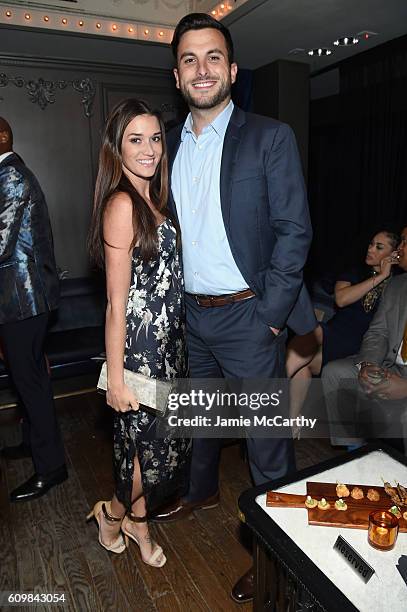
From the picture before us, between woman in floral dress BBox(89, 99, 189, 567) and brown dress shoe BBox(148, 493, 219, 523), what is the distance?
330 millimetres

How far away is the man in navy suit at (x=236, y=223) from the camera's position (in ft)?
5.91

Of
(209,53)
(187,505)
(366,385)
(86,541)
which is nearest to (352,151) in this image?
(366,385)

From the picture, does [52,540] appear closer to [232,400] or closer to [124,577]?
[124,577]

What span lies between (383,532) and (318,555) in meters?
0.19

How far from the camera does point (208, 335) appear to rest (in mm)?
1979

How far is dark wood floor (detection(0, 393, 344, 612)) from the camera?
1872 millimetres

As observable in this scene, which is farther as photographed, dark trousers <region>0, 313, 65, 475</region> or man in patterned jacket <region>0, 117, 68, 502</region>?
dark trousers <region>0, 313, 65, 475</region>

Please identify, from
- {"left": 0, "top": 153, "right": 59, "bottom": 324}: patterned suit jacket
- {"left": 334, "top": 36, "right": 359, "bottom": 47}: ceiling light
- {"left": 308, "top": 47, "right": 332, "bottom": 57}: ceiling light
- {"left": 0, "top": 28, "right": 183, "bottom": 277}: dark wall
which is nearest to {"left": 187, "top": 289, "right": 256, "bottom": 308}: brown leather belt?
{"left": 0, "top": 153, "right": 59, "bottom": 324}: patterned suit jacket

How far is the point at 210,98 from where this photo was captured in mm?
1844

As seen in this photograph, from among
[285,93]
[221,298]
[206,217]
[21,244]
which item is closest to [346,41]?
[285,93]

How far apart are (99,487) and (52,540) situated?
16.2 inches

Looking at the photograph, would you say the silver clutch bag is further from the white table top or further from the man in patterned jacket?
the man in patterned jacket

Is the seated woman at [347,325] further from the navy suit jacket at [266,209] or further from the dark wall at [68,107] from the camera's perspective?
the dark wall at [68,107]

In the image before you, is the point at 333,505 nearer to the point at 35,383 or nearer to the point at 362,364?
the point at 362,364
